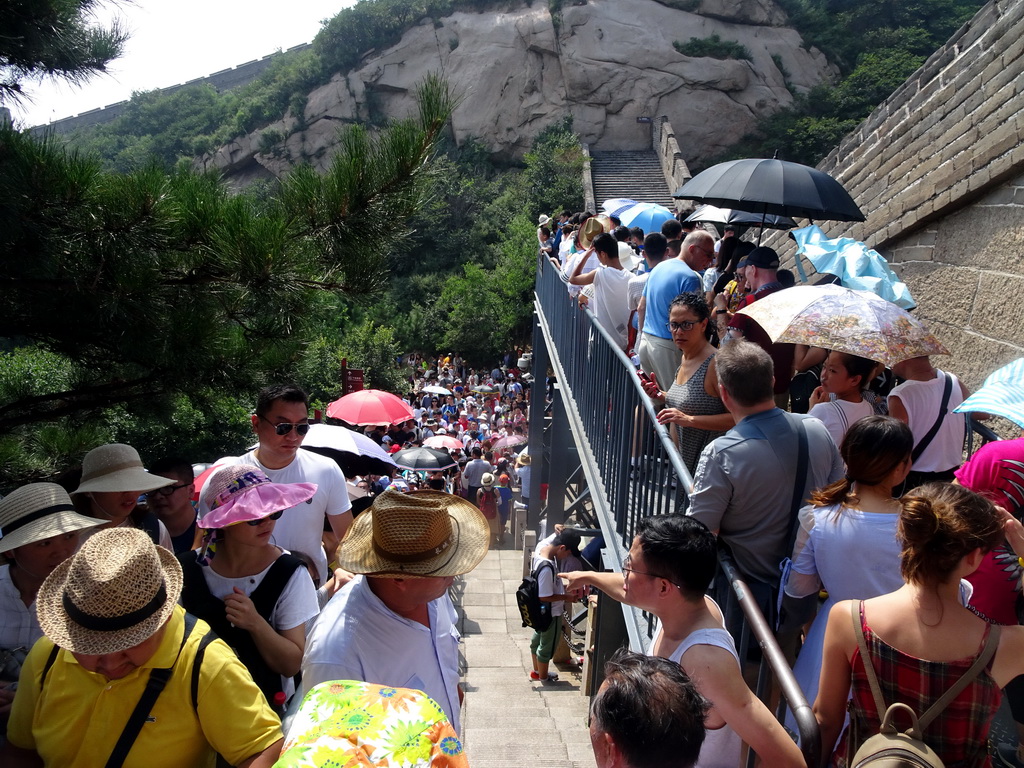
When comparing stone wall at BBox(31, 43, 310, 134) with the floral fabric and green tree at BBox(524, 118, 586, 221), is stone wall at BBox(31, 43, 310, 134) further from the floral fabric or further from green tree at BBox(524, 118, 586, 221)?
the floral fabric

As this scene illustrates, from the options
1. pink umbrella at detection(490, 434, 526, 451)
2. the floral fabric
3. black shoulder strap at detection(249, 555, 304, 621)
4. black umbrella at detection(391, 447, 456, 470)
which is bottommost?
pink umbrella at detection(490, 434, 526, 451)

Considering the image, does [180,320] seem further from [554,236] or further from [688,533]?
[554,236]

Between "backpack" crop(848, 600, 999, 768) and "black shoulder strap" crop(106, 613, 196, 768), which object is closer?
"backpack" crop(848, 600, 999, 768)

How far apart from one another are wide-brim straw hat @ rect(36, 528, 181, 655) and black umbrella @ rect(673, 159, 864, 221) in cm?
453

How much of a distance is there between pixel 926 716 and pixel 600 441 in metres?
4.20

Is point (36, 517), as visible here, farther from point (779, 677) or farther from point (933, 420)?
point (933, 420)

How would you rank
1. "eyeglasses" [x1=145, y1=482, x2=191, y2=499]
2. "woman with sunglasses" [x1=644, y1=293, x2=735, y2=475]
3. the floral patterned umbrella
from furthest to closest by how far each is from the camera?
"eyeglasses" [x1=145, y1=482, x2=191, y2=499] → "woman with sunglasses" [x1=644, y1=293, x2=735, y2=475] → the floral patterned umbrella

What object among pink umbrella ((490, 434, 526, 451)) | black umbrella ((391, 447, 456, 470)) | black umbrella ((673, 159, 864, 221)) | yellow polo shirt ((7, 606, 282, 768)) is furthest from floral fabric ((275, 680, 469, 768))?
pink umbrella ((490, 434, 526, 451))

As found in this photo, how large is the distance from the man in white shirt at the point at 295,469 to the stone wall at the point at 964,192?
→ 13.6 ft

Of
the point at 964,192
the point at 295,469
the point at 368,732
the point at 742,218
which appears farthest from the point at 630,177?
the point at 368,732

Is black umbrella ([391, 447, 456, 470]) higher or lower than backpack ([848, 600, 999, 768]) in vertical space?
lower

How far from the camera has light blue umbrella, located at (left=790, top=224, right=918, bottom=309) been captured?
4602mm

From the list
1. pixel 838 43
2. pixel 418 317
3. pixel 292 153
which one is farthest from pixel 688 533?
pixel 292 153

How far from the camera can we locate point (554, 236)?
13.4 metres
